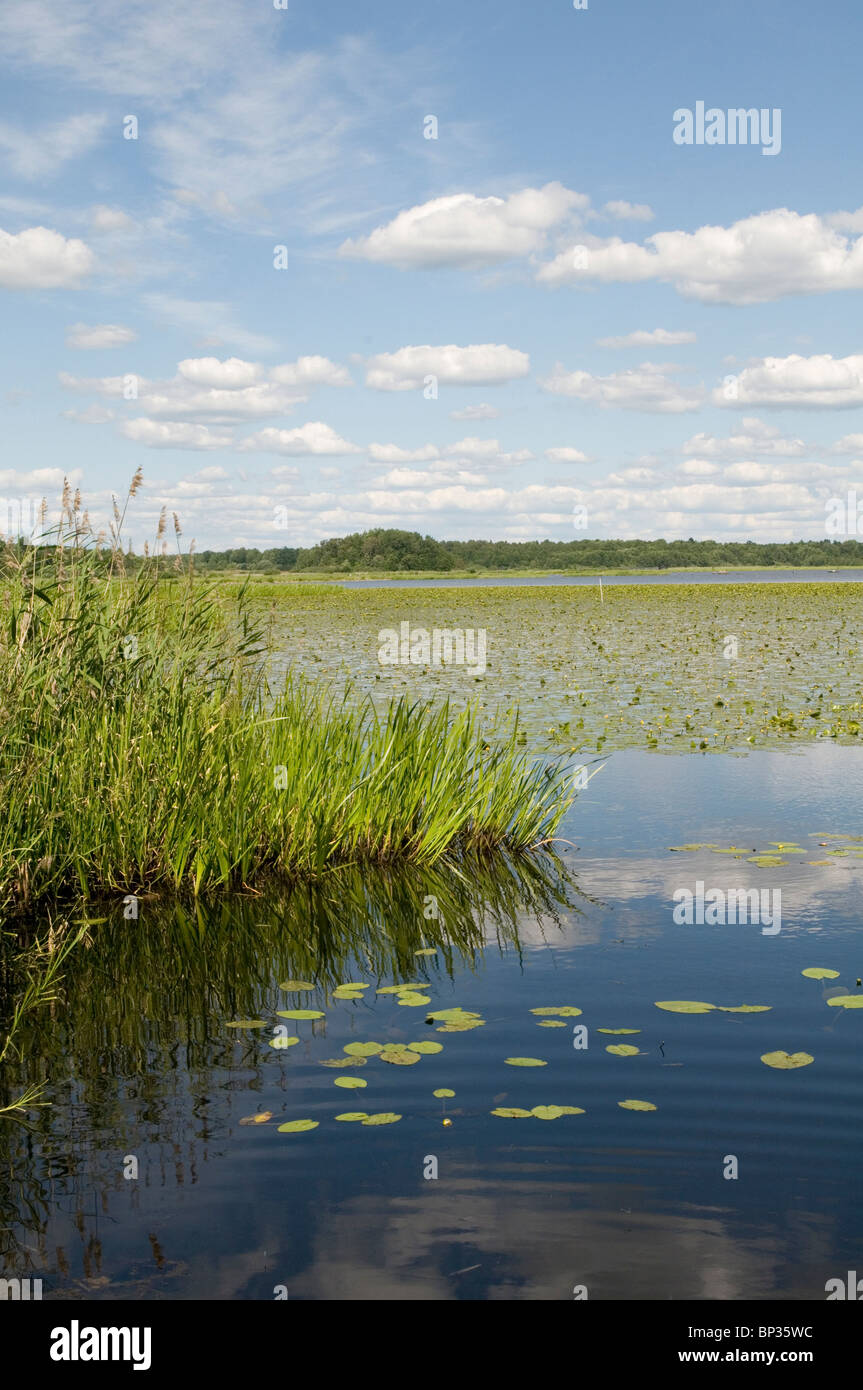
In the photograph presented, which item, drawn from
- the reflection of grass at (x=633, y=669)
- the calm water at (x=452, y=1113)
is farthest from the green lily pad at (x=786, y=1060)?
the reflection of grass at (x=633, y=669)

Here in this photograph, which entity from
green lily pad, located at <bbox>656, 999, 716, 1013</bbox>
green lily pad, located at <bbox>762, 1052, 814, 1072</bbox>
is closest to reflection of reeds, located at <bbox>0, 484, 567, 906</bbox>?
green lily pad, located at <bbox>656, 999, 716, 1013</bbox>

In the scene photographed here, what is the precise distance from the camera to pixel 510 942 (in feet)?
20.5

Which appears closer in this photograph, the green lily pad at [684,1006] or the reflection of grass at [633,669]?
the green lily pad at [684,1006]

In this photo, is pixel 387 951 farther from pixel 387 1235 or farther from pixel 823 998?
pixel 387 1235

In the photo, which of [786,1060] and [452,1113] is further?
[786,1060]

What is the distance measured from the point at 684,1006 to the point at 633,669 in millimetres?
14075

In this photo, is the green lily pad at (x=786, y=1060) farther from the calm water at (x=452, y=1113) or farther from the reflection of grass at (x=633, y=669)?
the reflection of grass at (x=633, y=669)

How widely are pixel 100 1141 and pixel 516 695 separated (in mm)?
11490

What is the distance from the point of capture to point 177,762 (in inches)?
263

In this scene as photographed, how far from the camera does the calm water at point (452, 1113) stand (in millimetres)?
3246

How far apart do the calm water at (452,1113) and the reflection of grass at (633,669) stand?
2.47 m

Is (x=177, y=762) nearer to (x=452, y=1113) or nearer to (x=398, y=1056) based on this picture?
(x=398, y=1056)

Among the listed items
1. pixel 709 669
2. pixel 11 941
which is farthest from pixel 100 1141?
pixel 709 669

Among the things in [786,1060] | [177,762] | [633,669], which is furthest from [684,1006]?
[633,669]
